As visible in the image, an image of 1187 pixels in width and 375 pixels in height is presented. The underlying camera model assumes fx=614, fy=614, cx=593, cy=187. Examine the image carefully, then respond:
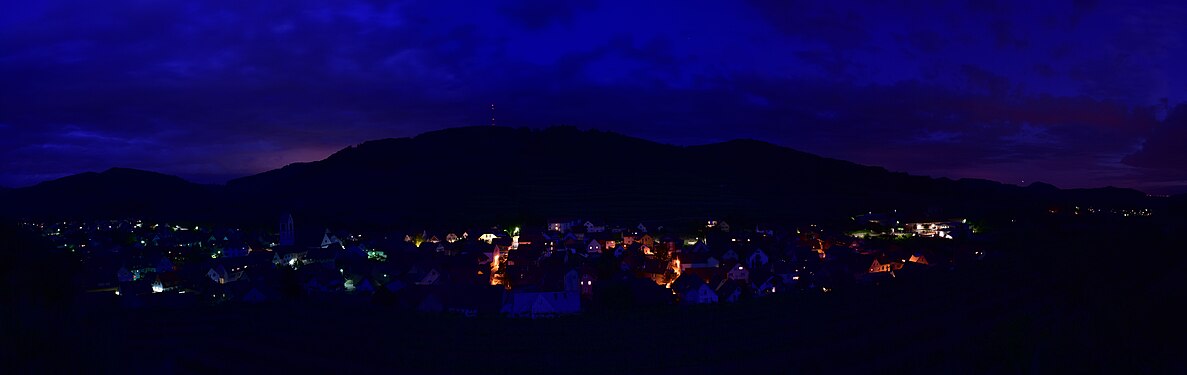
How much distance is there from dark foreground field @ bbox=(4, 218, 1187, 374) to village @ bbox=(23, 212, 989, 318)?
2.12 meters

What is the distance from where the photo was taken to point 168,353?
18.2 metres

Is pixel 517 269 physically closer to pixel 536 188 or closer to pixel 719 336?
pixel 719 336

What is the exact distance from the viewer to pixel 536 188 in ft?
310

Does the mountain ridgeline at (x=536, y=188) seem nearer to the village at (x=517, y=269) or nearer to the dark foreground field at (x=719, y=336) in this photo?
the village at (x=517, y=269)

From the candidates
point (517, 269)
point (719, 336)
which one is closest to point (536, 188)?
point (517, 269)

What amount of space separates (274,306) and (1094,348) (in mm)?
27328

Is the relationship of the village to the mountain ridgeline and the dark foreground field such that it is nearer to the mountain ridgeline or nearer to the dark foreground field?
the dark foreground field

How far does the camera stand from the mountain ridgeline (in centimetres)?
8244

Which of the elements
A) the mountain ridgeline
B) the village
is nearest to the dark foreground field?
the village

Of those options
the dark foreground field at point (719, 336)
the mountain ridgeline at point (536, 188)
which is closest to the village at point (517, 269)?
the dark foreground field at point (719, 336)

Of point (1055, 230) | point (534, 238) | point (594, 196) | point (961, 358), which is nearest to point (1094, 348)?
point (961, 358)

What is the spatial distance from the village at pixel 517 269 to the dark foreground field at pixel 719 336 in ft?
6.97

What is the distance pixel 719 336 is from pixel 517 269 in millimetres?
15579

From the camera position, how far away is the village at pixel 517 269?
1016 inches
